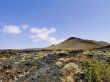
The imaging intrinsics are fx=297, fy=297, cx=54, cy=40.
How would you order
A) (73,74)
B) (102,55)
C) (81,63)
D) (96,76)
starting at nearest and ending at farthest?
(96,76)
(73,74)
(81,63)
(102,55)

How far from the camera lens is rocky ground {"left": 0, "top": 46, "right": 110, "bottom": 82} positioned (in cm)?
1380

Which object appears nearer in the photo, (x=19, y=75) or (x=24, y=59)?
(x=19, y=75)

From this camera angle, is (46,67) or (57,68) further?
(46,67)

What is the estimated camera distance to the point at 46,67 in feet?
48.8

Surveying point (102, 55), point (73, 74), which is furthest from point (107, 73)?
point (102, 55)

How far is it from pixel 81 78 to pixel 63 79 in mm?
838

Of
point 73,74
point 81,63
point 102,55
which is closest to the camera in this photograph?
point 73,74

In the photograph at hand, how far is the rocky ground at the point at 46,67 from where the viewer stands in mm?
13805

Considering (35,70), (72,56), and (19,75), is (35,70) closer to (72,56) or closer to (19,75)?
(19,75)

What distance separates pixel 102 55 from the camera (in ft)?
54.1

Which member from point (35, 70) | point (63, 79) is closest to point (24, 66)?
point (35, 70)

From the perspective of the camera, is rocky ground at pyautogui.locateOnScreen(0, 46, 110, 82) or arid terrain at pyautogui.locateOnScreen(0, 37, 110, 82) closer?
arid terrain at pyautogui.locateOnScreen(0, 37, 110, 82)

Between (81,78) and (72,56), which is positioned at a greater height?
(72,56)

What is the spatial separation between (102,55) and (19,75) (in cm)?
494
